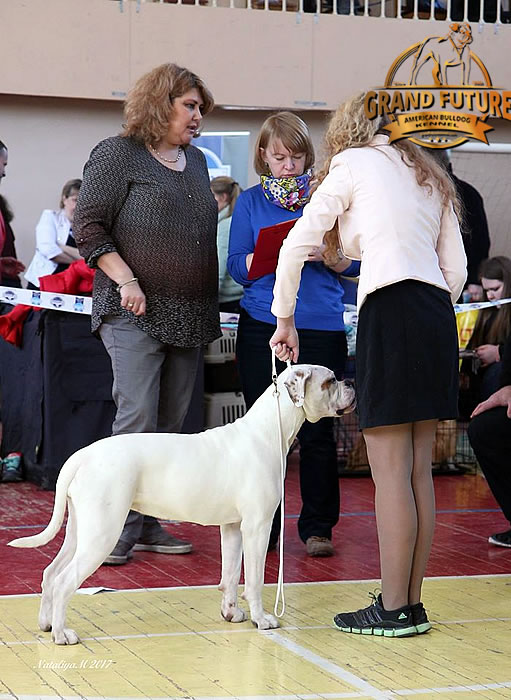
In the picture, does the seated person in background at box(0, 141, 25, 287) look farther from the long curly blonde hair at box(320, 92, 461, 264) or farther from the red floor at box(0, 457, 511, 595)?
the long curly blonde hair at box(320, 92, 461, 264)

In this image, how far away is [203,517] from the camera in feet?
12.9

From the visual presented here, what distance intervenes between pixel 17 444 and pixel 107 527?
377cm

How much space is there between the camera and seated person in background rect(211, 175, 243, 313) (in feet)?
26.8

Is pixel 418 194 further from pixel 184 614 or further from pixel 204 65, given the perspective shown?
pixel 204 65

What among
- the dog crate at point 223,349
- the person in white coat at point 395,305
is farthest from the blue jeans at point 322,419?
the dog crate at point 223,349

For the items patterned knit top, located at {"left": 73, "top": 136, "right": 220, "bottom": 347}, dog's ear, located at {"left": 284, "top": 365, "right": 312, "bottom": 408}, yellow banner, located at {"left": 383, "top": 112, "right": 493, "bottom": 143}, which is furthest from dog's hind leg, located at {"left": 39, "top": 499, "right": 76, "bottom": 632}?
yellow banner, located at {"left": 383, "top": 112, "right": 493, "bottom": 143}

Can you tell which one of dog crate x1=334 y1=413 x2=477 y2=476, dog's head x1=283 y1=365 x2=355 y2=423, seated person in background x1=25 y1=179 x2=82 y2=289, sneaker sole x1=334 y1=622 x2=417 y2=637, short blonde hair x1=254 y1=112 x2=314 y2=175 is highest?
short blonde hair x1=254 y1=112 x2=314 y2=175

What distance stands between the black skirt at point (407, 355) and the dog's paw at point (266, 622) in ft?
2.50

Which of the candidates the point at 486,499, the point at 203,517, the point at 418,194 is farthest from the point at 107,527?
the point at 486,499

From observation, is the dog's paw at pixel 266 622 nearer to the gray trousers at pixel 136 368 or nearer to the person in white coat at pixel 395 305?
the person in white coat at pixel 395 305

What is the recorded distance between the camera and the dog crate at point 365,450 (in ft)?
24.8

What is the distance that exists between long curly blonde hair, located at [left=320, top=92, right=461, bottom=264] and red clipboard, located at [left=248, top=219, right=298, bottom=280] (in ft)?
2.76

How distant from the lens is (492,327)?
7.67 meters

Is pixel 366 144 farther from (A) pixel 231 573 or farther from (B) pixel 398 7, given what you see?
(B) pixel 398 7
